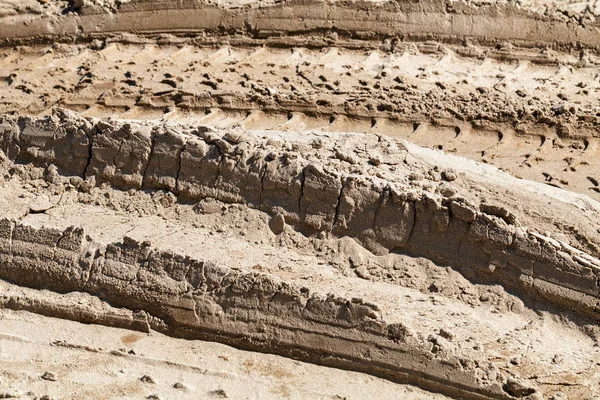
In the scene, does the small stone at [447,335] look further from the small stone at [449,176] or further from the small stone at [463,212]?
the small stone at [449,176]

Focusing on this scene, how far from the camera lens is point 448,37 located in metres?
9.16

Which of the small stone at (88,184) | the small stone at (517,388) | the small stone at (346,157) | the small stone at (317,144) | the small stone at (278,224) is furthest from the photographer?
the small stone at (88,184)

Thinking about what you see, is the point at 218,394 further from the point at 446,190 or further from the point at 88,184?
the point at 88,184

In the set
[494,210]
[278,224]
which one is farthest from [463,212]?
[278,224]

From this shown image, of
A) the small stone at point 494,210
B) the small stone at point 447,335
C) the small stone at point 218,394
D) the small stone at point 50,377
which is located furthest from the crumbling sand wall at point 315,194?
the small stone at point 50,377

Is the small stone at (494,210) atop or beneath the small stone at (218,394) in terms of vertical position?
atop

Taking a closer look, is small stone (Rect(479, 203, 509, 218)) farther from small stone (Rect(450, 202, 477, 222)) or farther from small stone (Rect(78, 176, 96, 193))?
small stone (Rect(78, 176, 96, 193))

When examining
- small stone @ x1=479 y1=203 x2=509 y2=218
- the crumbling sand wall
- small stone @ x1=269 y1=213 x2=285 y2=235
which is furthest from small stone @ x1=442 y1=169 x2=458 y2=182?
small stone @ x1=269 y1=213 x2=285 y2=235

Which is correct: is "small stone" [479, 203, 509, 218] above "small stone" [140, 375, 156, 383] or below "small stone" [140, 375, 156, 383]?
above

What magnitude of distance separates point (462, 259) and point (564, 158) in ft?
8.82

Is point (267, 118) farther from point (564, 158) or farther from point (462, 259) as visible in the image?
point (462, 259)

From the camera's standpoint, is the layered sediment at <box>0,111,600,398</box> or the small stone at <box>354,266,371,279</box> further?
the small stone at <box>354,266,371,279</box>

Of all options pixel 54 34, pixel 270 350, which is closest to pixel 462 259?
pixel 270 350

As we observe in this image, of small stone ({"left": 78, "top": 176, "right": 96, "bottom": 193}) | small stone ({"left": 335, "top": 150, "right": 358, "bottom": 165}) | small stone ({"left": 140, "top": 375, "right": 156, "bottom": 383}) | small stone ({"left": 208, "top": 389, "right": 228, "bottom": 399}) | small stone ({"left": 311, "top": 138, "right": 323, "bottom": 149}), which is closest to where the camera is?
small stone ({"left": 208, "top": 389, "right": 228, "bottom": 399})
